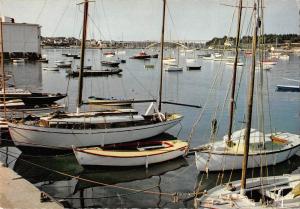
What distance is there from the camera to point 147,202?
20.8m

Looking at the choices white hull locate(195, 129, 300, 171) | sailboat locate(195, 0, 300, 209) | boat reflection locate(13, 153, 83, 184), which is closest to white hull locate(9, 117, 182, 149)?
boat reflection locate(13, 153, 83, 184)

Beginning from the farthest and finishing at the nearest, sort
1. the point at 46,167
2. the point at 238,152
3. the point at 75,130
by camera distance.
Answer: the point at 75,130
the point at 46,167
the point at 238,152

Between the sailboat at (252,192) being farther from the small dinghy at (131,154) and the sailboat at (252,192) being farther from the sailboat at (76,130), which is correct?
the sailboat at (76,130)

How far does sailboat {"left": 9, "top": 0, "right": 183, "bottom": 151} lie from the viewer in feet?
93.8

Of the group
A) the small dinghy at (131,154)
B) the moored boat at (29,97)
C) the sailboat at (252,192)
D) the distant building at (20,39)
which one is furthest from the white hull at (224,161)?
the distant building at (20,39)

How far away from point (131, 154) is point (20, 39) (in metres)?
115

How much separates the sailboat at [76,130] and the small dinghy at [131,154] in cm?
281

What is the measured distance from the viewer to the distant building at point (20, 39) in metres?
125

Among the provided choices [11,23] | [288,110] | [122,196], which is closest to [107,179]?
[122,196]

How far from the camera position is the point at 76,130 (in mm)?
28781

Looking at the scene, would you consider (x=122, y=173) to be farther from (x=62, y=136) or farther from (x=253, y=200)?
(x=253, y=200)

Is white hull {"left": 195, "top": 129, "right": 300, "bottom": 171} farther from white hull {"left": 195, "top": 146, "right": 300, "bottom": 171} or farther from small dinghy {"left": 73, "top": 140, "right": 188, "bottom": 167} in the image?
small dinghy {"left": 73, "top": 140, "right": 188, "bottom": 167}

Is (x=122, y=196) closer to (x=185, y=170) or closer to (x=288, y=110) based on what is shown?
(x=185, y=170)

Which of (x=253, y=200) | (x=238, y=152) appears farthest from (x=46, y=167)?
(x=253, y=200)
